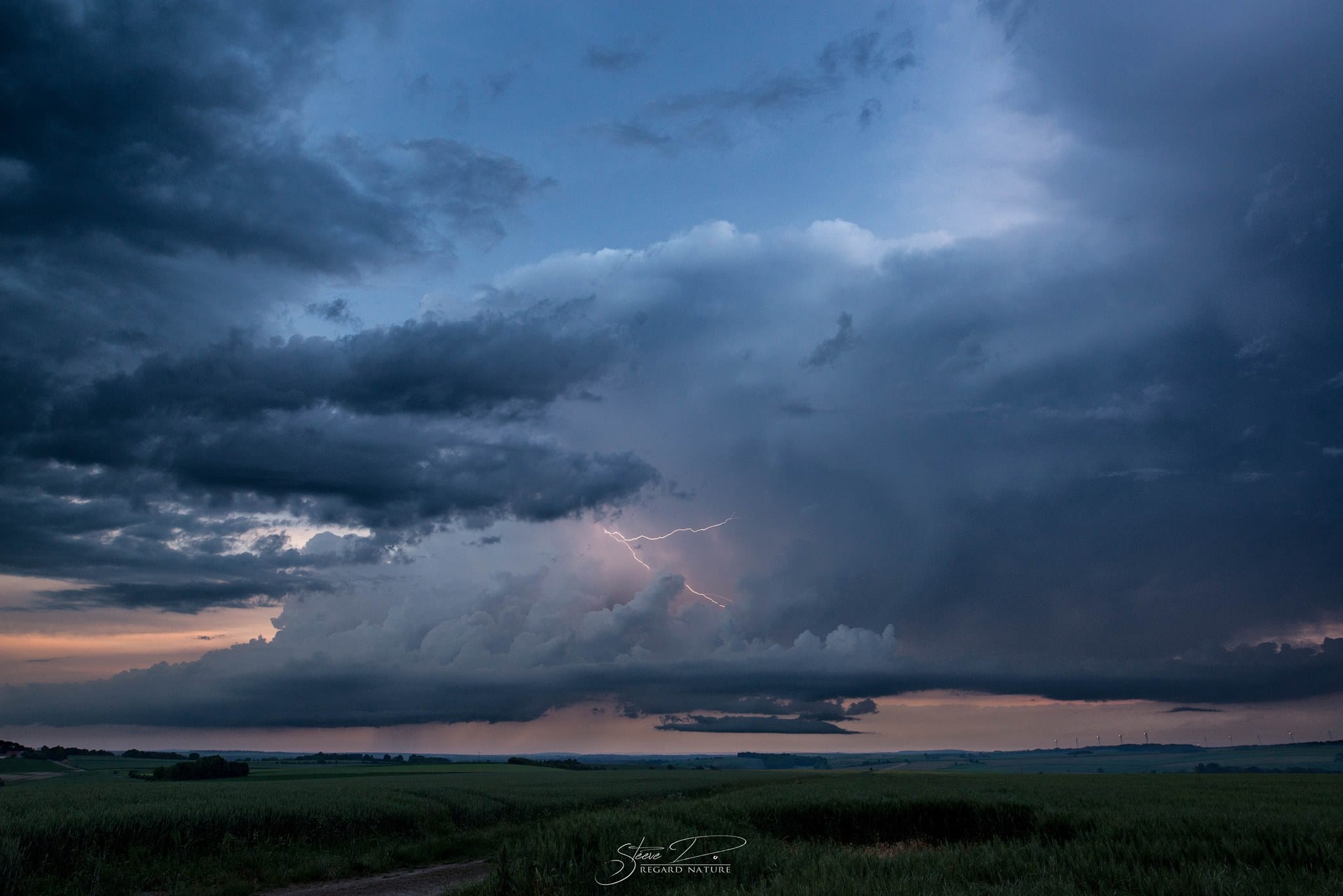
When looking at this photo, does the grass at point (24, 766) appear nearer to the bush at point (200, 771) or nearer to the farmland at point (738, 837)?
the bush at point (200, 771)

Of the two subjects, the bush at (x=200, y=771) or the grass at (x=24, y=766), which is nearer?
the bush at (x=200, y=771)

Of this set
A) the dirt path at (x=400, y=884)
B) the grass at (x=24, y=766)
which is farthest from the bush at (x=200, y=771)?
the dirt path at (x=400, y=884)

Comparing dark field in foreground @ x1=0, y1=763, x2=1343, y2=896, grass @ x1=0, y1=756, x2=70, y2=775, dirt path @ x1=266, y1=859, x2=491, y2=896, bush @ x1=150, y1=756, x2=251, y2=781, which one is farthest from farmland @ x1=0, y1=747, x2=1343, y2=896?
grass @ x1=0, y1=756, x2=70, y2=775

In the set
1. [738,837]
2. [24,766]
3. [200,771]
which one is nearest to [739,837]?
[738,837]

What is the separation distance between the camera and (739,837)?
16828mm

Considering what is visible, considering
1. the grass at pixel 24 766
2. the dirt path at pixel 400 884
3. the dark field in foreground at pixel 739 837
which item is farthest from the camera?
the grass at pixel 24 766

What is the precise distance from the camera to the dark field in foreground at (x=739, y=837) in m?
11.6

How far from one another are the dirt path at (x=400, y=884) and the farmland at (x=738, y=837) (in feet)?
3.11

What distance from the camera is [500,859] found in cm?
1472

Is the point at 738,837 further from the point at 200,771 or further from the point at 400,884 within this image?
the point at 200,771

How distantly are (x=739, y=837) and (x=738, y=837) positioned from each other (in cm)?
5

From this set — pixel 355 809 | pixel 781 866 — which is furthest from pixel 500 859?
pixel 355 809

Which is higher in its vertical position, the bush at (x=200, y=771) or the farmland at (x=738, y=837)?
the farmland at (x=738, y=837)

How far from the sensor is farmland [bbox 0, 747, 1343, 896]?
456 inches
